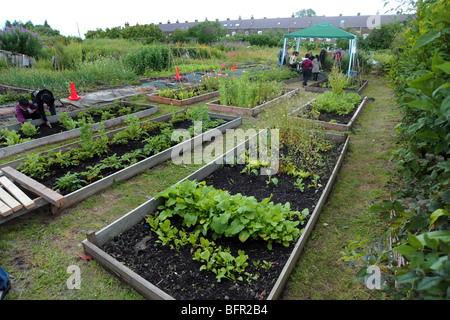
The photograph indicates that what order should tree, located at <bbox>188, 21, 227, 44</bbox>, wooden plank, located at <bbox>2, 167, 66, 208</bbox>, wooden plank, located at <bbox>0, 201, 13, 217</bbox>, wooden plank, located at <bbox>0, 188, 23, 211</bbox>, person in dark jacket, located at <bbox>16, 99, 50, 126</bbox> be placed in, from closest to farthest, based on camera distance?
wooden plank, located at <bbox>0, 201, 13, 217</bbox>, wooden plank, located at <bbox>0, 188, 23, 211</bbox>, wooden plank, located at <bbox>2, 167, 66, 208</bbox>, person in dark jacket, located at <bbox>16, 99, 50, 126</bbox>, tree, located at <bbox>188, 21, 227, 44</bbox>

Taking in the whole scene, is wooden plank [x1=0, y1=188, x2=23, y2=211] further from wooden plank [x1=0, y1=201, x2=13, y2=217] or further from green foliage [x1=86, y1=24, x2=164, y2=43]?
green foliage [x1=86, y1=24, x2=164, y2=43]

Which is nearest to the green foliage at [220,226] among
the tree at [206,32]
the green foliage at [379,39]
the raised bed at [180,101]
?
the raised bed at [180,101]

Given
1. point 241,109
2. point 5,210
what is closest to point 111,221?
point 5,210

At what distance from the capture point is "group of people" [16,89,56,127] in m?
5.90

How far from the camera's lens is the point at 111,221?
11.4ft

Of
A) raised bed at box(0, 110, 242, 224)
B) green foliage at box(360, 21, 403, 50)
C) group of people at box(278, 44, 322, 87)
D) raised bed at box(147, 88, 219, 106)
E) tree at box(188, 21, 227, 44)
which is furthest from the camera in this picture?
tree at box(188, 21, 227, 44)

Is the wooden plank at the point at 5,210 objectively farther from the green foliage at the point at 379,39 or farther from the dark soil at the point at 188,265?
the green foliage at the point at 379,39

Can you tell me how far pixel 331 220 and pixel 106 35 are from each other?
31.3 meters

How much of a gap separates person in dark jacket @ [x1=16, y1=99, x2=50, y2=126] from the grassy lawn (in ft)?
11.1

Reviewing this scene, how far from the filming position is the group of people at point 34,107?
590 centimetres

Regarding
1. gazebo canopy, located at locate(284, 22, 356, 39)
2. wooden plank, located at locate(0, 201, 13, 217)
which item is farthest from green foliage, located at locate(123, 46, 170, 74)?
wooden plank, located at locate(0, 201, 13, 217)

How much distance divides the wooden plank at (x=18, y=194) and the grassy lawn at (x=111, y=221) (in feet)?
0.99
